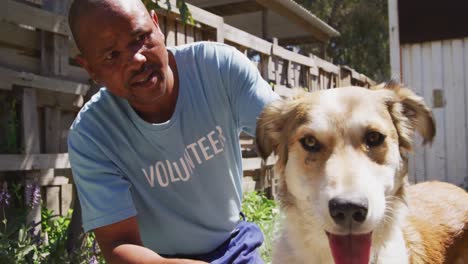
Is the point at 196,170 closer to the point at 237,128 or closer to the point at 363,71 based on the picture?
the point at 237,128

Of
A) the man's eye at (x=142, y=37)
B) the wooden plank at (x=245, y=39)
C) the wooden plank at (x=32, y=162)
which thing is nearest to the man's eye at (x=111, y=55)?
the man's eye at (x=142, y=37)

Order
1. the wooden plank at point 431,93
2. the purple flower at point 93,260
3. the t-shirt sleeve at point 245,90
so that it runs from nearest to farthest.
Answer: the t-shirt sleeve at point 245,90 < the purple flower at point 93,260 < the wooden plank at point 431,93

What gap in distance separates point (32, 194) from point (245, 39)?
3879mm

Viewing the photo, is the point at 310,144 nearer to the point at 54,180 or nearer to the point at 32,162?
the point at 32,162

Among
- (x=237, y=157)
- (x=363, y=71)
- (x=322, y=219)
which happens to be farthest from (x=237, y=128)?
(x=363, y=71)

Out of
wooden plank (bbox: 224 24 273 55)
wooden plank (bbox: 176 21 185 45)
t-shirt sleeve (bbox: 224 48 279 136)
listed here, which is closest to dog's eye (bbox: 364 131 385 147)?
t-shirt sleeve (bbox: 224 48 279 136)

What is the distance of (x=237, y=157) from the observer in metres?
2.85

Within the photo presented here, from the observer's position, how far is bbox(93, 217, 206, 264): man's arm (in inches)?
87.7

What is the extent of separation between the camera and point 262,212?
5.93 meters

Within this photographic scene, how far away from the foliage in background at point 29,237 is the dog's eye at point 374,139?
2209 millimetres

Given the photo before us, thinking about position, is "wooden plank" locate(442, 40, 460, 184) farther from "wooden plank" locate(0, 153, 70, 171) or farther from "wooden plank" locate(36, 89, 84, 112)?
"wooden plank" locate(0, 153, 70, 171)

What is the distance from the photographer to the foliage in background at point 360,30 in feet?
79.7

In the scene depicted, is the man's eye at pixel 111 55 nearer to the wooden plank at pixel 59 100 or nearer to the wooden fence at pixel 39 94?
the wooden fence at pixel 39 94

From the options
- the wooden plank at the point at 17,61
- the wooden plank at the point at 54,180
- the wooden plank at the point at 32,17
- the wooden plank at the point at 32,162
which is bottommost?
the wooden plank at the point at 54,180
